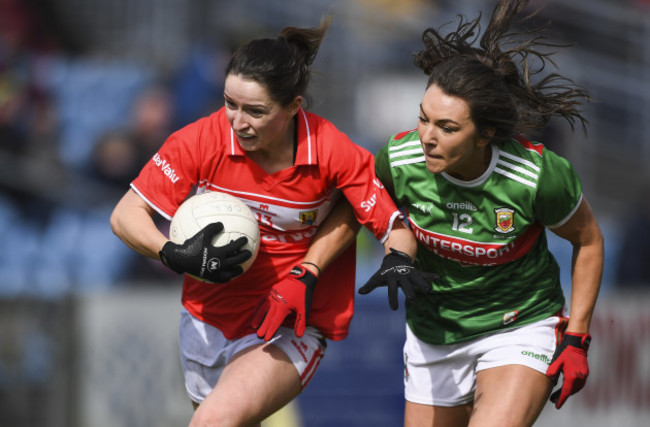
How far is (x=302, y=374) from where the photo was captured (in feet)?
14.1

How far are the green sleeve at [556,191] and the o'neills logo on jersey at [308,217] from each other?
1.03 meters

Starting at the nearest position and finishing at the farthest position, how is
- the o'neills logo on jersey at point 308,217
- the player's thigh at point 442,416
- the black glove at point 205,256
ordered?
the black glove at point 205,256 → the o'neills logo on jersey at point 308,217 → the player's thigh at point 442,416

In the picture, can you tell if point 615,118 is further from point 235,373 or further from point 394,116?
point 235,373

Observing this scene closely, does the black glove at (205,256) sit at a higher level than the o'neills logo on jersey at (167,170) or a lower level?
lower

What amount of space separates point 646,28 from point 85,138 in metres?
6.91

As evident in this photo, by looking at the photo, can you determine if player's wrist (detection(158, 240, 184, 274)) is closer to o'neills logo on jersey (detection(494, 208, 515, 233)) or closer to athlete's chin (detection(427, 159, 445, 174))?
athlete's chin (detection(427, 159, 445, 174))

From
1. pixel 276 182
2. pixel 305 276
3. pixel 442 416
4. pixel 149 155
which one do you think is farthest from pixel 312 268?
pixel 149 155

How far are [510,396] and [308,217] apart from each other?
1238 mm

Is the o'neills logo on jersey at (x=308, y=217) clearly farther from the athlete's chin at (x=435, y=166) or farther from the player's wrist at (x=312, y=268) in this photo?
the athlete's chin at (x=435, y=166)

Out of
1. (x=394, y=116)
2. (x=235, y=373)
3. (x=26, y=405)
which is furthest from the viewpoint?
(x=394, y=116)

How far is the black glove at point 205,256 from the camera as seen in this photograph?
12.6ft

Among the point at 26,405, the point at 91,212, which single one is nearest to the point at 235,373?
A: the point at 26,405

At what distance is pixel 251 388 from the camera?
13.2 feet

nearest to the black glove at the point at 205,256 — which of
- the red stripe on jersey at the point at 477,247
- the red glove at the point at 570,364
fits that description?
the red stripe on jersey at the point at 477,247
